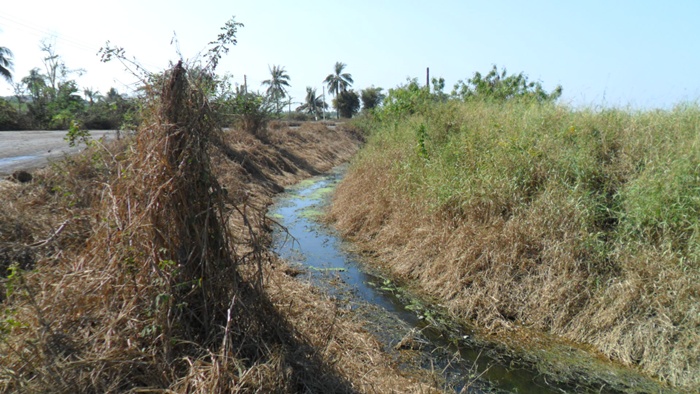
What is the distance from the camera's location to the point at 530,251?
591 cm

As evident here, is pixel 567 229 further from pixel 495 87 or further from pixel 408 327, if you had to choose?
pixel 495 87

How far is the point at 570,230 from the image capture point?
18.9 feet

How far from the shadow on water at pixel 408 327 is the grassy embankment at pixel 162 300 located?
0.91 m

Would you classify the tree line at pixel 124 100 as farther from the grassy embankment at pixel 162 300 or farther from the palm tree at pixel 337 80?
the palm tree at pixel 337 80

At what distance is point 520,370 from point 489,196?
266 cm

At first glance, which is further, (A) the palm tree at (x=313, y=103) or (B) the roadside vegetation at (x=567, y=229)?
(A) the palm tree at (x=313, y=103)

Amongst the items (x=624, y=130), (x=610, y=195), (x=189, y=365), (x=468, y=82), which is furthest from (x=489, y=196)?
(x=468, y=82)

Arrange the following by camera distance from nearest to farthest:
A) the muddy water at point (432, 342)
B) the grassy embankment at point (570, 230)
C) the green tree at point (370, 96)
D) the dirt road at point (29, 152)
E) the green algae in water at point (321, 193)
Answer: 1. the muddy water at point (432, 342)
2. the grassy embankment at point (570, 230)
3. the dirt road at point (29, 152)
4. the green algae in water at point (321, 193)
5. the green tree at point (370, 96)

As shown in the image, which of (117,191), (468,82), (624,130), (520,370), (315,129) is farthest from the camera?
(315,129)

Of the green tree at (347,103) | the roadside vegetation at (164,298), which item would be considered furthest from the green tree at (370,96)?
the roadside vegetation at (164,298)

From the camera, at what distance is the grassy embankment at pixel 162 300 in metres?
2.89

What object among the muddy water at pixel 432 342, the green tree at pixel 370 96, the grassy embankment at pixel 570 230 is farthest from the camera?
the green tree at pixel 370 96

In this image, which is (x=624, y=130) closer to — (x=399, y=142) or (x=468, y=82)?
(x=399, y=142)

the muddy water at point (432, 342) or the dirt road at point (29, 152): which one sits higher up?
the dirt road at point (29, 152)
